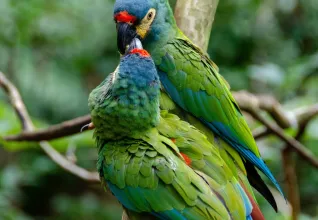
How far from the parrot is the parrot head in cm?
24

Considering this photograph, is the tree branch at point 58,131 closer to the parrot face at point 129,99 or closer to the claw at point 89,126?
the claw at point 89,126

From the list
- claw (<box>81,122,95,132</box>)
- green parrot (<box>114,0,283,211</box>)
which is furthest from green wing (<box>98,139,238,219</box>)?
green parrot (<box>114,0,283,211</box>)

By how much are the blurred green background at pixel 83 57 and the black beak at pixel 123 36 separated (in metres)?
1.74

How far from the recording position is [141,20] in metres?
1.82

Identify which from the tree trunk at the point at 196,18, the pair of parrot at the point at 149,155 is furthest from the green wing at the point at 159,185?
the tree trunk at the point at 196,18

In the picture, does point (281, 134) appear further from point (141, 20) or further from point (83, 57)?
point (83, 57)

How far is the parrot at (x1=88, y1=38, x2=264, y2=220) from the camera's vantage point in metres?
1.48

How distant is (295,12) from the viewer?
4.20m

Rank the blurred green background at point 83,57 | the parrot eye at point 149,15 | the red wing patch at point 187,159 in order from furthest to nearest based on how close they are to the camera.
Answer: the blurred green background at point 83,57 → the parrot eye at point 149,15 → the red wing patch at point 187,159

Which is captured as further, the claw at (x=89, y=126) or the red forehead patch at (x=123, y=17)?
the red forehead patch at (x=123, y=17)

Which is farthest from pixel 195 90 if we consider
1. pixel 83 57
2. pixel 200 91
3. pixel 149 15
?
pixel 83 57

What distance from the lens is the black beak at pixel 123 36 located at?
174 centimetres

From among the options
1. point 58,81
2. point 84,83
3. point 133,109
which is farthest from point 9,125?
point 84,83

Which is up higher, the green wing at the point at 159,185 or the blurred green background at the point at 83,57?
the green wing at the point at 159,185
